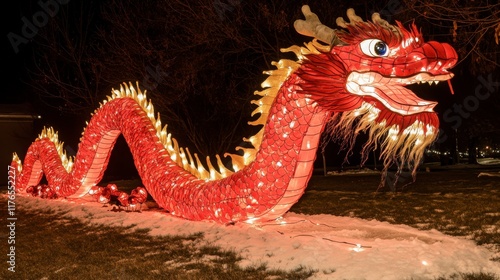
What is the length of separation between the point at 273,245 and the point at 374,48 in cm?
228

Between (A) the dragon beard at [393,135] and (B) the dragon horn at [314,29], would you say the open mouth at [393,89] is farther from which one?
(B) the dragon horn at [314,29]

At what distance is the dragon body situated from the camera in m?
5.28

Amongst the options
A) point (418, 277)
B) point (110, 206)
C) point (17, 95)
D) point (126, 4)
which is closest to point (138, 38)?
point (126, 4)

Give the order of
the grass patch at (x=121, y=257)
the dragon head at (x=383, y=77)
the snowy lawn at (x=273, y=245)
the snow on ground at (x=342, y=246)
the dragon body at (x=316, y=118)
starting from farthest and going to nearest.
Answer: the dragon body at (x=316, y=118) < the dragon head at (x=383, y=77) < the grass patch at (x=121, y=257) < the snowy lawn at (x=273, y=245) < the snow on ground at (x=342, y=246)

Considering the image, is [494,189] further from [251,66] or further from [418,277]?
[418,277]

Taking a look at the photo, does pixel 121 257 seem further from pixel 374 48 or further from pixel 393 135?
pixel 374 48

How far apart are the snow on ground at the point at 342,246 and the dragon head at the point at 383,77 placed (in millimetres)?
889

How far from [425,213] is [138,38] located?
7971 mm

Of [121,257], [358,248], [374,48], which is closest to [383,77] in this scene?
[374,48]

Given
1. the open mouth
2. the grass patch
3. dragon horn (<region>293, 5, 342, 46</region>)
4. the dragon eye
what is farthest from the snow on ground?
dragon horn (<region>293, 5, 342, 46</region>)

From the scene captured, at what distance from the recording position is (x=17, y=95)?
25.9m

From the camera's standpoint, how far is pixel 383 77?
5.34m

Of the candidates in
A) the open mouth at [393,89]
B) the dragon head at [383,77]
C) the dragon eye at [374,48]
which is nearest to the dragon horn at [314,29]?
the dragon head at [383,77]

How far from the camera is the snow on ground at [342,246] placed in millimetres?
4703
